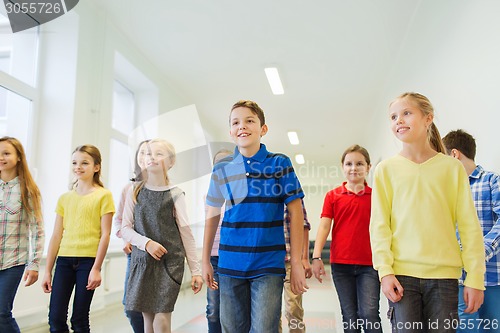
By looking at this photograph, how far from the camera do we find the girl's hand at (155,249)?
1.91m

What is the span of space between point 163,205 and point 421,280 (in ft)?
3.88

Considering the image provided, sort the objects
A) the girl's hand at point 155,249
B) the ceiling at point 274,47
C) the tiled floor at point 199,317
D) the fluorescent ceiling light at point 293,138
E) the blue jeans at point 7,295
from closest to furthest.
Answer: the girl's hand at point 155,249 → the blue jeans at point 7,295 → the tiled floor at point 199,317 → the ceiling at point 274,47 → the fluorescent ceiling light at point 293,138

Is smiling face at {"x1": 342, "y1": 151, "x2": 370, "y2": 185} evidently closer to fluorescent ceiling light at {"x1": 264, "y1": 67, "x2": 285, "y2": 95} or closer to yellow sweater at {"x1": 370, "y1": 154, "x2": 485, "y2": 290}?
yellow sweater at {"x1": 370, "y1": 154, "x2": 485, "y2": 290}

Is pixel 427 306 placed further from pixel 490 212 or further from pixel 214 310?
pixel 214 310

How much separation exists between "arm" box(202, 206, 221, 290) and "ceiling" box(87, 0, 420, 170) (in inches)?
109

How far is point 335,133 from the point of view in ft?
29.7

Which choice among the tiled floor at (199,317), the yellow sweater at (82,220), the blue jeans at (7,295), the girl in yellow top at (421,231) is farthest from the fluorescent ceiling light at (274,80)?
the girl in yellow top at (421,231)

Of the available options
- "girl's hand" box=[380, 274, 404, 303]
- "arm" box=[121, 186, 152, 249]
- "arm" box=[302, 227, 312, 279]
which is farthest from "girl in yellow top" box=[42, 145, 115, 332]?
"girl's hand" box=[380, 274, 404, 303]

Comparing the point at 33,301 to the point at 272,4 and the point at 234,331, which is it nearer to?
the point at 234,331

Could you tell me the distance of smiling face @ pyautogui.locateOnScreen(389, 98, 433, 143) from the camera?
4.69 feet

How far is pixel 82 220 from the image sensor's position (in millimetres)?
2316

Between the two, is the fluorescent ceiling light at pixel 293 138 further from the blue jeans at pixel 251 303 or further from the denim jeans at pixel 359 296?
the blue jeans at pixel 251 303

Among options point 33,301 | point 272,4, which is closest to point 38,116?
point 33,301

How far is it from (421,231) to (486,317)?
2.36ft
